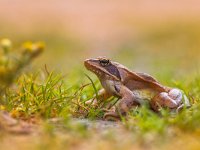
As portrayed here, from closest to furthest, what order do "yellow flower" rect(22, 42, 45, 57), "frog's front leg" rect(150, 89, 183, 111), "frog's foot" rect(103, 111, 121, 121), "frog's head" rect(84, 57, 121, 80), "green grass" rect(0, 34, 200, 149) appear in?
"green grass" rect(0, 34, 200, 149) < "yellow flower" rect(22, 42, 45, 57) < "frog's foot" rect(103, 111, 121, 121) < "frog's front leg" rect(150, 89, 183, 111) < "frog's head" rect(84, 57, 121, 80)

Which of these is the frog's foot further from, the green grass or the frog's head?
the frog's head

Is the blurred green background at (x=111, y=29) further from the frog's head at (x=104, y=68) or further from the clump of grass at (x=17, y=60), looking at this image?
the clump of grass at (x=17, y=60)

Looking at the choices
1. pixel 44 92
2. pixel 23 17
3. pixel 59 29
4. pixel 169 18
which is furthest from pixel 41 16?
pixel 44 92

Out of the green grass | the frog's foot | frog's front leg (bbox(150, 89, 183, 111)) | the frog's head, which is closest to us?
the green grass

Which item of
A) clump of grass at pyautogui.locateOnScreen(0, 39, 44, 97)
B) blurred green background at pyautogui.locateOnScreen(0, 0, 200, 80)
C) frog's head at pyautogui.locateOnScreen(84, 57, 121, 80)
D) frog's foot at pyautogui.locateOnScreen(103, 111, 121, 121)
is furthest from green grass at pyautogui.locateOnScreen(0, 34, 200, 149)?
blurred green background at pyautogui.locateOnScreen(0, 0, 200, 80)

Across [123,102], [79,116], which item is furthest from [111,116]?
[79,116]

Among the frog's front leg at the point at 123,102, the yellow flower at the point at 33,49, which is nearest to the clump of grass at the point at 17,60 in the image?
the yellow flower at the point at 33,49

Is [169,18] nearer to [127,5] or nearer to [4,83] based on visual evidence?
[127,5]

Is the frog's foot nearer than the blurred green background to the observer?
Yes

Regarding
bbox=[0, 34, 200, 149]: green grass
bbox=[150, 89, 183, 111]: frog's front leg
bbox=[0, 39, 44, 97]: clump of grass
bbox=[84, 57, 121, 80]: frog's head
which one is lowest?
bbox=[150, 89, 183, 111]: frog's front leg
